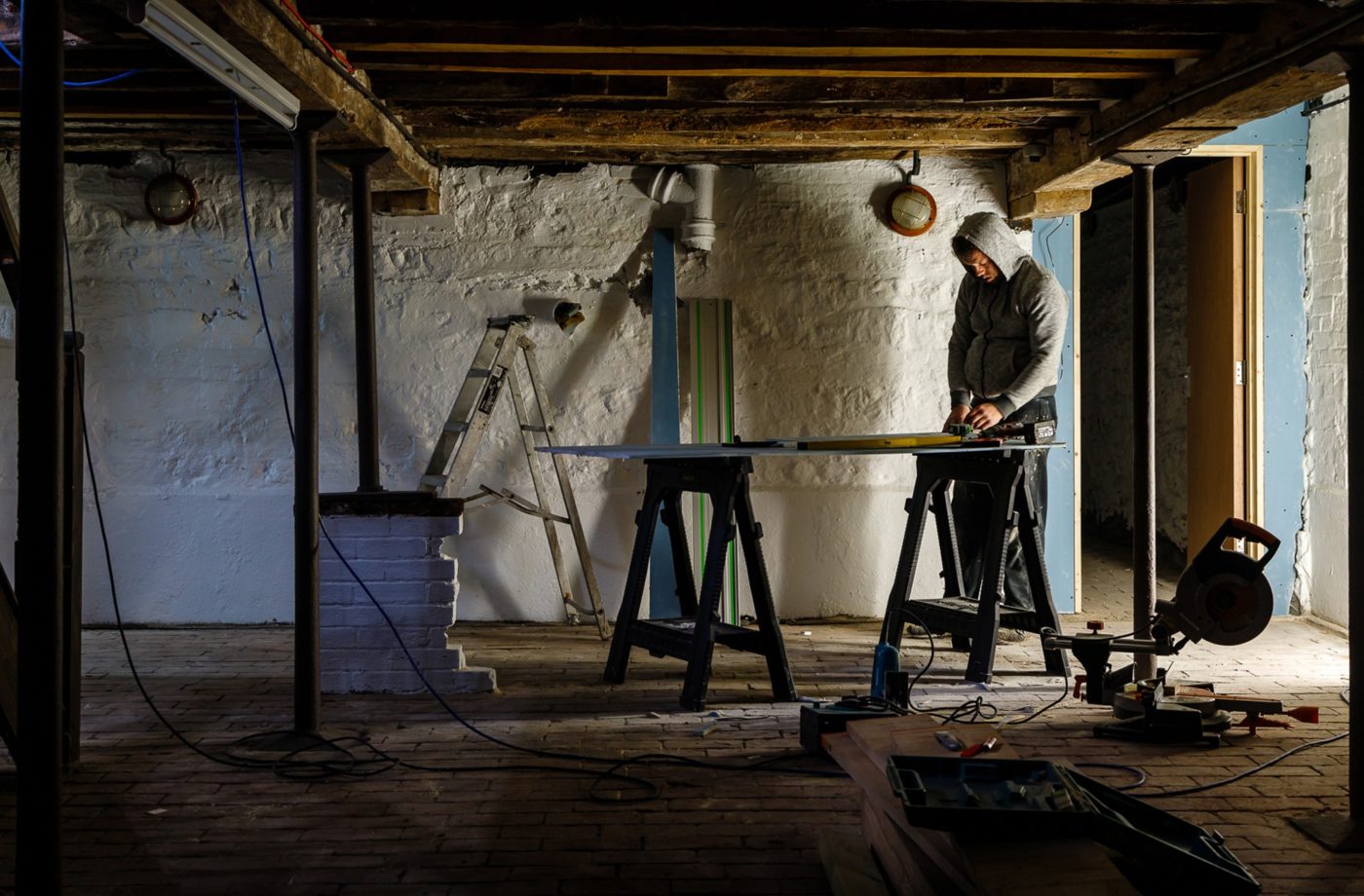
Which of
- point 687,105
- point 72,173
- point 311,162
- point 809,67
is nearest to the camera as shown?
point 311,162

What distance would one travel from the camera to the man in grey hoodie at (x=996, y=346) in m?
4.58

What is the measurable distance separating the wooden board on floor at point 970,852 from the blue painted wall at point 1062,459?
3.21 m

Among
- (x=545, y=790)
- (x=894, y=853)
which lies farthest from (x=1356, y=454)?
(x=545, y=790)

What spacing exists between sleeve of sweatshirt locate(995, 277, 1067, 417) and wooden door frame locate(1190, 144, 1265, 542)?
163cm

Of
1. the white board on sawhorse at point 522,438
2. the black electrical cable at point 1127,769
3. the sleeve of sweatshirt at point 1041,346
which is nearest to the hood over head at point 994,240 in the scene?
the sleeve of sweatshirt at point 1041,346

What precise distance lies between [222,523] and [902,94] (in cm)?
370

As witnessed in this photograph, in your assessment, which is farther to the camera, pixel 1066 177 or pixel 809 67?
pixel 1066 177

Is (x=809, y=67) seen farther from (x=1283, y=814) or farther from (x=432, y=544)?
(x=1283, y=814)

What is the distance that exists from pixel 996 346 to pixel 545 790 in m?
2.79

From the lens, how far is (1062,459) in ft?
18.4

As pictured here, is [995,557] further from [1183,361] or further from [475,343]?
[1183,361]

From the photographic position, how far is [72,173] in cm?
545

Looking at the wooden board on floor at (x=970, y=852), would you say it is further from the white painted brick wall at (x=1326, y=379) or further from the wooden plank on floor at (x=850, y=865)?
the white painted brick wall at (x=1326, y=379)

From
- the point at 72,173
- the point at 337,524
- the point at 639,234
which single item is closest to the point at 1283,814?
the point at 337,524
